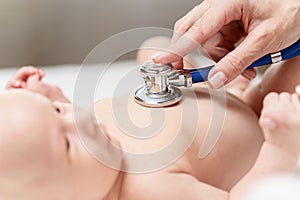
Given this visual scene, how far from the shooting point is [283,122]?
0.72 meters

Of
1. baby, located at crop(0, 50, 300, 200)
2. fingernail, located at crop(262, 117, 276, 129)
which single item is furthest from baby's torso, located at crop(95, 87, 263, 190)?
fingernail, located at crop(262, 117, 276, 129)

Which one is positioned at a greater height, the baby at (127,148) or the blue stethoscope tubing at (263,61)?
the blue stethoscope tubing at (263,61)

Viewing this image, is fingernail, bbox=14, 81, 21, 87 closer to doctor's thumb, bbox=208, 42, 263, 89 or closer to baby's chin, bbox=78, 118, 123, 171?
baby's chin, bbox=78, 118, 123, 171

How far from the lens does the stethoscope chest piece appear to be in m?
0.78

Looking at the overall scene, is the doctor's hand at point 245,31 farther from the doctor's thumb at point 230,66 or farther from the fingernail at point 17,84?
the fingernail at point 17,84

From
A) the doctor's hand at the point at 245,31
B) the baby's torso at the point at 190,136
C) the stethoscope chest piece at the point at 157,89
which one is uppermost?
Answer: the doctor's hand at the point at 245,31

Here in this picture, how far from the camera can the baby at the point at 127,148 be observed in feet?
2.28

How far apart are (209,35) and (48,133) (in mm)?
313

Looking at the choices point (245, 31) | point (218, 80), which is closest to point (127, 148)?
point (218, 80)

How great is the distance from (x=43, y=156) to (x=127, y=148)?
0.14m

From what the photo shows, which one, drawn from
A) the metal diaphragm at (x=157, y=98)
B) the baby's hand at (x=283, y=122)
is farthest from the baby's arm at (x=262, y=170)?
the metal diaphragm at (x=157, y=98)

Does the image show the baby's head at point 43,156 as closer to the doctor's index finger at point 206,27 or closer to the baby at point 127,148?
the baby at point 127,148

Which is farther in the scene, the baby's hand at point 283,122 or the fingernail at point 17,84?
the fingernail at point 17,84

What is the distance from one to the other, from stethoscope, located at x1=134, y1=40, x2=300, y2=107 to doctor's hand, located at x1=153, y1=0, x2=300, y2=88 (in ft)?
0.07
